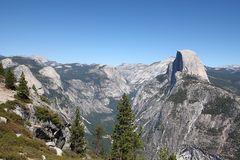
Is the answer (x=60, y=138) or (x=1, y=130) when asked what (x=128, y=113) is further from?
(x=1, y=130)

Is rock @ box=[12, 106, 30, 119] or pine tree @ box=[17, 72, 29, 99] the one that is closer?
rock @ box=[12, 106, 30, 119]

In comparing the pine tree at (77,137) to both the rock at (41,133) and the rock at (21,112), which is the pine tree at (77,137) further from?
the rock at (21,112)

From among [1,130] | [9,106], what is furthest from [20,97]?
[1,130]

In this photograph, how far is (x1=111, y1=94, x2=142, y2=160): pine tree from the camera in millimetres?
77750

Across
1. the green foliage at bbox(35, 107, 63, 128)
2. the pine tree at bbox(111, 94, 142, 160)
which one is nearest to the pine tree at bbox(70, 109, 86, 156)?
the pine tree at bbox(111, 94, 142, 160)

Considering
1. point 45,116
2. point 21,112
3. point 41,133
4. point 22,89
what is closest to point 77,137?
point 45,116

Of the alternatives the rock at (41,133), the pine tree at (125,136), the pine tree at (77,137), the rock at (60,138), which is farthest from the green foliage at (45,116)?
the pine tree at (77,137)

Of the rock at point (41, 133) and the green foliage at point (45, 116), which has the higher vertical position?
the green foliage at point (45, 116)

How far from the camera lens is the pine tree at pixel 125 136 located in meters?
77.8

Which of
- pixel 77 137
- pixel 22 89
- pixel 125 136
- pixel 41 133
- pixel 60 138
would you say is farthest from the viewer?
pixel 77 137

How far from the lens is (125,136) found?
78188mm

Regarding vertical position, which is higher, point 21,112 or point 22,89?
point 22,89

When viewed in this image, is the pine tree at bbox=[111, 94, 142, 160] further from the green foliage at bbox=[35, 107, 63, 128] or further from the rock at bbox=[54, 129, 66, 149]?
the green foliage at bbox=[35, 107, 63, 128]

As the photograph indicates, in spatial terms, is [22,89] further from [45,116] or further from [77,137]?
[77,137]
